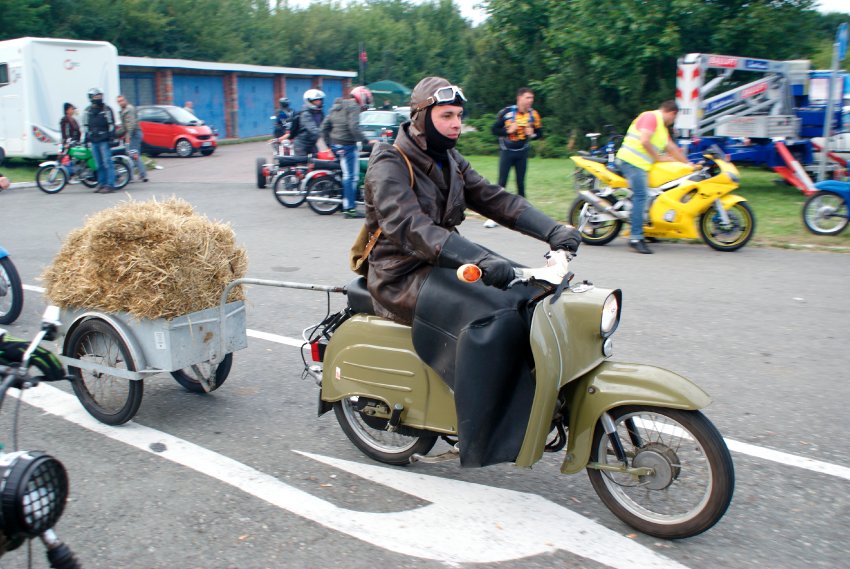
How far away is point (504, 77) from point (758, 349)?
2529 centimetres

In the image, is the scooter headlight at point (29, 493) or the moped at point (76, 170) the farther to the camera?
the moped at point (76, 170)

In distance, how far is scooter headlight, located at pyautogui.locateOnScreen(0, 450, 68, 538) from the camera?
2.40m

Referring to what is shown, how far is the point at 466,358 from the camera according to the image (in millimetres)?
3463

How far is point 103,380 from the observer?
4.90 meters

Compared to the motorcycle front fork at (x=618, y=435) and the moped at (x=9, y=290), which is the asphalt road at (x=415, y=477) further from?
the motorcycle front fork at (x=618, y=435)

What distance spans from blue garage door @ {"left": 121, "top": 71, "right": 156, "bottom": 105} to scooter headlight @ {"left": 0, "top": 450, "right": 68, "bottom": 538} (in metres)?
31.9

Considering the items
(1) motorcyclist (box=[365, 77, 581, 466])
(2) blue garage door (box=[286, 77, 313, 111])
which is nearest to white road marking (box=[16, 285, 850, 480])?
(1) motorcyclist (box=[365, 77, 581, 466])

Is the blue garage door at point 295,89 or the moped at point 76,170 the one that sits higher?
the blue garage door at point 295,89

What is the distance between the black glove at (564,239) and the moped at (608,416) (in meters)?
0.14

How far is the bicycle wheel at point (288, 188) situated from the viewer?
14148 millimetres

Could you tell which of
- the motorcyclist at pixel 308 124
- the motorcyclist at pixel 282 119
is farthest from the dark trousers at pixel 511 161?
the motorcyclist at pixel 282 119

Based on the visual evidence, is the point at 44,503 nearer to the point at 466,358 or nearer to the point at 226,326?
the point at 466,358

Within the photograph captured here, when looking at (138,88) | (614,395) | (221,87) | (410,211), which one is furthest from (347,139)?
(221,87)

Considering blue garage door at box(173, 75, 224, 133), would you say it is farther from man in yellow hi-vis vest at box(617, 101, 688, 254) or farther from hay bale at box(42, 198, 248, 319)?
hay bale at box(42, 198, 248, 319)
